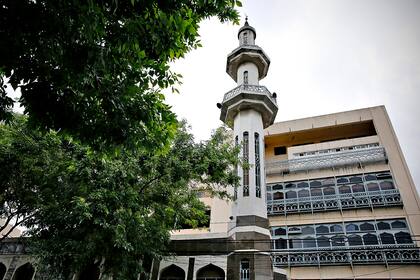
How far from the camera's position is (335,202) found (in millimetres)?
18891

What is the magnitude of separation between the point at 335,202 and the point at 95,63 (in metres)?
18.4

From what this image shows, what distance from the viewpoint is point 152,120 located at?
14.2 ft

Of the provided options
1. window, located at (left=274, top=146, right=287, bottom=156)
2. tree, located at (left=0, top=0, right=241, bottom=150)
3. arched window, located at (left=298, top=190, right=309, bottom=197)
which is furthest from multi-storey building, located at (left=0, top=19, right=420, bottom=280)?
tree, located at (left=0, top=0, right=241, bottom=150)

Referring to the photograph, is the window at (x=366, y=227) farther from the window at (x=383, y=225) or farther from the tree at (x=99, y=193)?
the tree at (x=99, y=193)

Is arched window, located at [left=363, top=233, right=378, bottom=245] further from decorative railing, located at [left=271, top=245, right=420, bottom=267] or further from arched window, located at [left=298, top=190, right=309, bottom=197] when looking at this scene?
arched window, located at [left=298, top=190, right=309, bottom=197]

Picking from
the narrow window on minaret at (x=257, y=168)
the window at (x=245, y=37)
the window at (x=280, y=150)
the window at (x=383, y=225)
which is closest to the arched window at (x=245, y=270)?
the narrow window on minaret at (x=257, y=168)

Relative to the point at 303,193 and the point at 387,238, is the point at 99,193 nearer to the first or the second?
the point at 303,193

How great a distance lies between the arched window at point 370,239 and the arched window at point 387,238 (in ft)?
1.12

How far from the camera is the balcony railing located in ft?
58.9

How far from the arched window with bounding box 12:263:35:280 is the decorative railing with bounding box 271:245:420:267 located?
13874mm

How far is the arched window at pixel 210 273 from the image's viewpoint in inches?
548

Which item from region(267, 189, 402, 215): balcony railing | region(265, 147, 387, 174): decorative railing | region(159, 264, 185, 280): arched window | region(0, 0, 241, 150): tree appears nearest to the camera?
region(0, 0, 241, 150): tree

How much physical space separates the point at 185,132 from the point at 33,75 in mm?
8560

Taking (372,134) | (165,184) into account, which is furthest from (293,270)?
(372,134)
